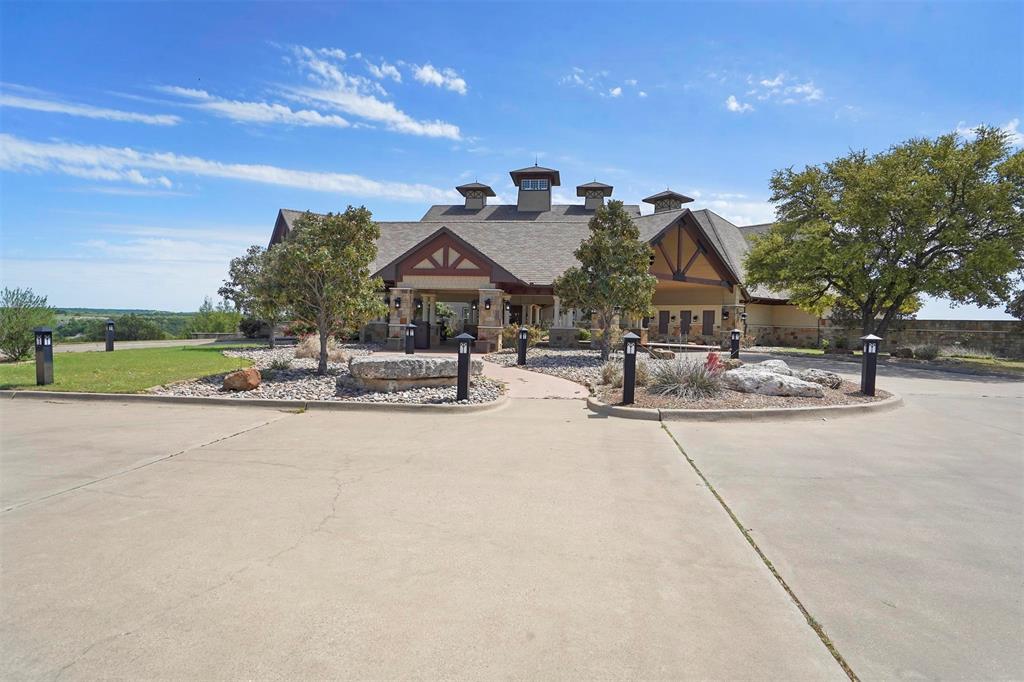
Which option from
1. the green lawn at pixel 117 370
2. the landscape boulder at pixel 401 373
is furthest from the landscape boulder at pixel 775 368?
the green lawn at pixel 117 370

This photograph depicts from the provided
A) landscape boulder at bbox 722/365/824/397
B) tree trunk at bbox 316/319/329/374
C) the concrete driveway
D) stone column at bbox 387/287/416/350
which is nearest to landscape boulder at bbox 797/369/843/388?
landscape boulder at bbox 722/365/824/397

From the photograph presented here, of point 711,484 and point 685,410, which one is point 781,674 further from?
point 685,410

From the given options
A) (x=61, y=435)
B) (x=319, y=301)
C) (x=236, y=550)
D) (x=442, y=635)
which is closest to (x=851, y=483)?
(x=442, y=635)

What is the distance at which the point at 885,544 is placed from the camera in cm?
404

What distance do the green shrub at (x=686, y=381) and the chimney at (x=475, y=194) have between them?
34052 mm

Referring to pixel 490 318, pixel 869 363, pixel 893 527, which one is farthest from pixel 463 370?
pixel 490 318

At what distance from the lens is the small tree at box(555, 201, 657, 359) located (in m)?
16.5

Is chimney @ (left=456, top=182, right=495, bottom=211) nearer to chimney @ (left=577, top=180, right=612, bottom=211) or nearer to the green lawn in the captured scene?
chimney @ (left=577, top=180, right=612, bottom=211)

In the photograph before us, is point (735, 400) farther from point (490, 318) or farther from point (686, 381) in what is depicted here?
point (490, 318)

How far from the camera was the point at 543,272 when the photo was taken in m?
24.5

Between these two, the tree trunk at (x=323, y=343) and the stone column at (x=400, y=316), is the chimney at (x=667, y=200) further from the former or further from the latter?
the tree trunk at (x=323, y=343)

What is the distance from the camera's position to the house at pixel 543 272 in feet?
75.5

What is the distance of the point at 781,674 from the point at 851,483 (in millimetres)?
3678

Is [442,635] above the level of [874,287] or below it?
below
